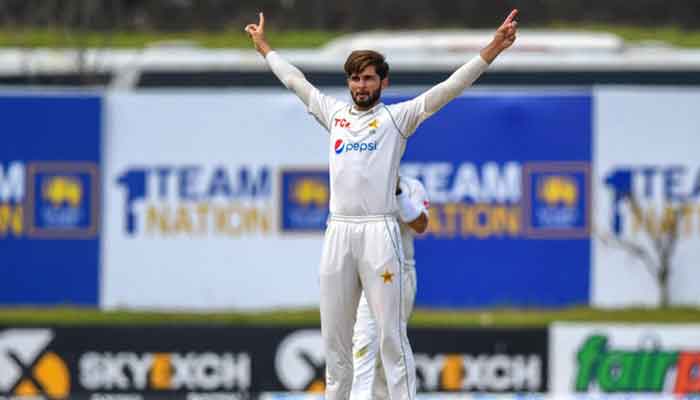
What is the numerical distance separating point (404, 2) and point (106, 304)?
32.3ft

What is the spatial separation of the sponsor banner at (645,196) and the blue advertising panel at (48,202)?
433 centimetres

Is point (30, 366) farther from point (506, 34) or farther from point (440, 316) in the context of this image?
point (506, 34)

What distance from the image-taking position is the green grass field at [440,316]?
1411 centimetres

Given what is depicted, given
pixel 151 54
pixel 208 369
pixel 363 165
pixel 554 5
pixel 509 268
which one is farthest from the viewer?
pixel 554 5

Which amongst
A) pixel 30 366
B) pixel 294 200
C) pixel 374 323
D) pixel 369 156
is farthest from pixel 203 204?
pixel 369 156

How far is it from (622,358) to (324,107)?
466 centimetres

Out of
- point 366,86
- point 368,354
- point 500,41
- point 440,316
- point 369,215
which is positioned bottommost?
point 440,316

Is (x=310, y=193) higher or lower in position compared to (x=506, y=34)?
lower

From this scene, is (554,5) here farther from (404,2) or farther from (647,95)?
(647,95)

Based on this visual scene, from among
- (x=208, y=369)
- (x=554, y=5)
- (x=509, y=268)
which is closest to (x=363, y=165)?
(x=208, y=369)

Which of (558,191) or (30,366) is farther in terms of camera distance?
(558,191)

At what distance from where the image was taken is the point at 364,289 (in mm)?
8172

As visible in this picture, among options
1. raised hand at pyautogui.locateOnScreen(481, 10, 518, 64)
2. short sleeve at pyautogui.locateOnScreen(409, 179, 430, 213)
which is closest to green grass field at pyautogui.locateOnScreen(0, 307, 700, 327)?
short sleeve at pyautogui.locateOnScreen(409, 179, 430, 213)

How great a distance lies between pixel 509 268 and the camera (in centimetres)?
1546
